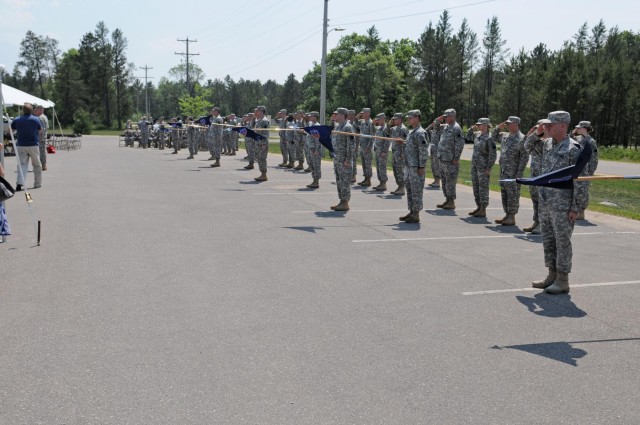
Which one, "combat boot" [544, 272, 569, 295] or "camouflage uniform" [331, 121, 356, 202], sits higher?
"camouflage uniform" [331, 121, 356, 202]

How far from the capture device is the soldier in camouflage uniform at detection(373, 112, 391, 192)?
18.4 meters

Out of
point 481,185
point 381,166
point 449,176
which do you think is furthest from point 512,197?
point 381,166

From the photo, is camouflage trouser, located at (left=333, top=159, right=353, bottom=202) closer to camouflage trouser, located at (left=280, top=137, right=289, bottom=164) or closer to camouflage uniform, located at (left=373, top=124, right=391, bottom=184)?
camouflage uniform, located at (left=373, top=124, right=391, bottom=184)

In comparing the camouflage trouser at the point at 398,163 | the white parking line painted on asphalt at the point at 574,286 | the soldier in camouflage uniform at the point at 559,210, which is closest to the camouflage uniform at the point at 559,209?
the soldier in camouflage uniform at the point at 559,210

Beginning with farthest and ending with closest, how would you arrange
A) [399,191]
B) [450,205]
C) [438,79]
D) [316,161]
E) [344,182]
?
[438,79]
[316,161]
[399,191]
[450,205]
[344,182]

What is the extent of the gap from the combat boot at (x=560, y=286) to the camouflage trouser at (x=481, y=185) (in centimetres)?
608

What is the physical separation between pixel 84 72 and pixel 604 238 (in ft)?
374

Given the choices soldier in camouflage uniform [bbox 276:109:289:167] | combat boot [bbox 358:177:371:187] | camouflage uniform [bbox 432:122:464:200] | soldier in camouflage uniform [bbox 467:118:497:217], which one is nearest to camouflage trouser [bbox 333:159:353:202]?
camouflage uniform [bbox 432:122:464:200]

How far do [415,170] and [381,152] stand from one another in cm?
641

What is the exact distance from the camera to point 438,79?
90562 mm

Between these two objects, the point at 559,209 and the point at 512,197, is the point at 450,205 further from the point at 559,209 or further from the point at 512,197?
the point at 559,209

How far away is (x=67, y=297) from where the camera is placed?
6770mm

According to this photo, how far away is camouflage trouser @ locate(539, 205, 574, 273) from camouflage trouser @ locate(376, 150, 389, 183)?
35.1 ft

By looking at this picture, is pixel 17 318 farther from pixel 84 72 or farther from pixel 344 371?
pixel 84 72
